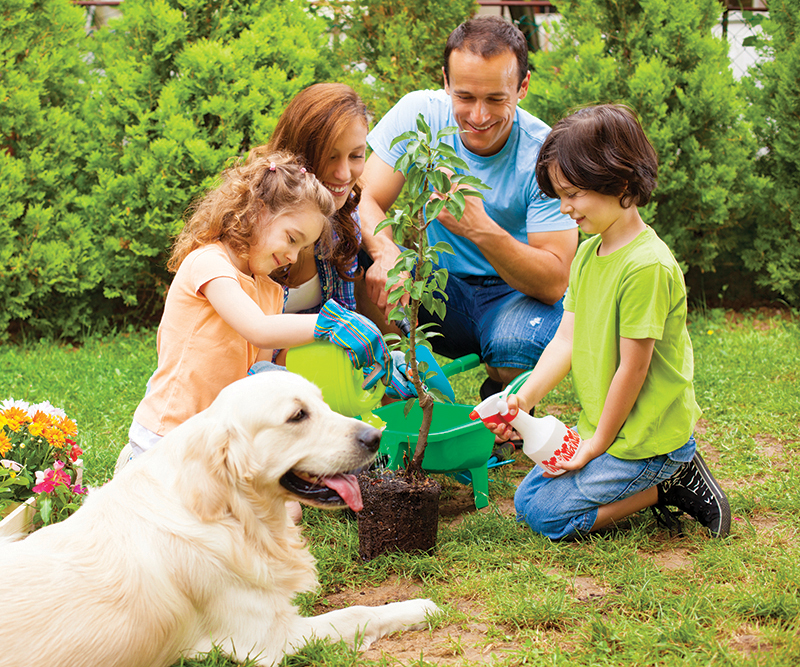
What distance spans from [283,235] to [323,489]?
3.66 ft

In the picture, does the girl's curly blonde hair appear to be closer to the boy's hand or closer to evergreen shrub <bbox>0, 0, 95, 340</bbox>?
the boy's hand

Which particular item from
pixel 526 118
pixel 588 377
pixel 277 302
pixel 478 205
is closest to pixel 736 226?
pixel 526 118

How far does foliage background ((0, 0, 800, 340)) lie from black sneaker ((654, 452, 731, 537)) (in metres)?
3.35

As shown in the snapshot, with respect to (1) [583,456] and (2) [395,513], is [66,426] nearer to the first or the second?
(2) [395,513]

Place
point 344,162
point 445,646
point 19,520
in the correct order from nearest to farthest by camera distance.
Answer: point 445,646, point 19,520, point 344,162

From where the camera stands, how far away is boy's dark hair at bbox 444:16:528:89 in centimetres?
336

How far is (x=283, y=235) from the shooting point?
2.84m

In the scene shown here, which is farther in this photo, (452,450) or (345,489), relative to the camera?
(452,450)

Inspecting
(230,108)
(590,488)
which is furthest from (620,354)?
(230,108)

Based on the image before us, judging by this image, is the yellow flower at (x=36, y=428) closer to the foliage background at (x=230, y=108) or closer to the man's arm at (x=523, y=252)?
the man's arm at (x=523, y=252)

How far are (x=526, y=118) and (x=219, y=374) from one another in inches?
83.1

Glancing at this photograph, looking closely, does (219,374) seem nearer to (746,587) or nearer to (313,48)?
(746,587)

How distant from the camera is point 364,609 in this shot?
7.18 feet

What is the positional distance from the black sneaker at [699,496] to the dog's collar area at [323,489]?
4.23 feet
